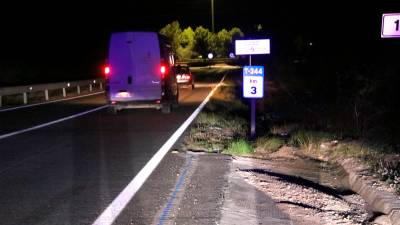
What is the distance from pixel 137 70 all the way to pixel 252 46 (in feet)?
19.4

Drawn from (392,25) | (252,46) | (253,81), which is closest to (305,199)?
(392,25)

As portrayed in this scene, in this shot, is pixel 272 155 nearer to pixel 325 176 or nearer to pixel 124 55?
pixel 325 176

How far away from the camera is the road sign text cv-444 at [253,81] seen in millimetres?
11672

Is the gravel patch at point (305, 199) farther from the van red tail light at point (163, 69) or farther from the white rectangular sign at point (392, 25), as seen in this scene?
the van red tail light at point (163, 69)

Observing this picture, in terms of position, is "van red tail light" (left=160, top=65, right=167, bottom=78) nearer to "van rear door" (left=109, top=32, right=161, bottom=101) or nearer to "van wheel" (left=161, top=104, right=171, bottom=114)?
"van rear door" (left=109, top=32, right=161, bottom=101)

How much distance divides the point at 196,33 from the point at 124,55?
383 ft

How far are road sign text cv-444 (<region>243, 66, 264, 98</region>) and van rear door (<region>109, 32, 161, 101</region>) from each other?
17.7 feet

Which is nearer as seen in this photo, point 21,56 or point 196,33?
point 21,56

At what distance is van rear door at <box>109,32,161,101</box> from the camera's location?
1650cm

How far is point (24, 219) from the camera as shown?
6.12m

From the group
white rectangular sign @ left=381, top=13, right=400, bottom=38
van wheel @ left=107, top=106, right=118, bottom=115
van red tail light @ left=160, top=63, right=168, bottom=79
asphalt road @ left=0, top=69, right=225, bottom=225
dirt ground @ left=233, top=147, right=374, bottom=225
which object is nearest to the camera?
asphalt road @ left=0, top=69, right=225, bottom=225

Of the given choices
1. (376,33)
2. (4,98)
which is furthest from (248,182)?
(376,33)

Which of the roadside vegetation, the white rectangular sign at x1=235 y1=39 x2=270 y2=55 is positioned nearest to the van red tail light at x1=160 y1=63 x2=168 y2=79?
the roadside vegetation

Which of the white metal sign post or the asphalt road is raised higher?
the white metal sign post
